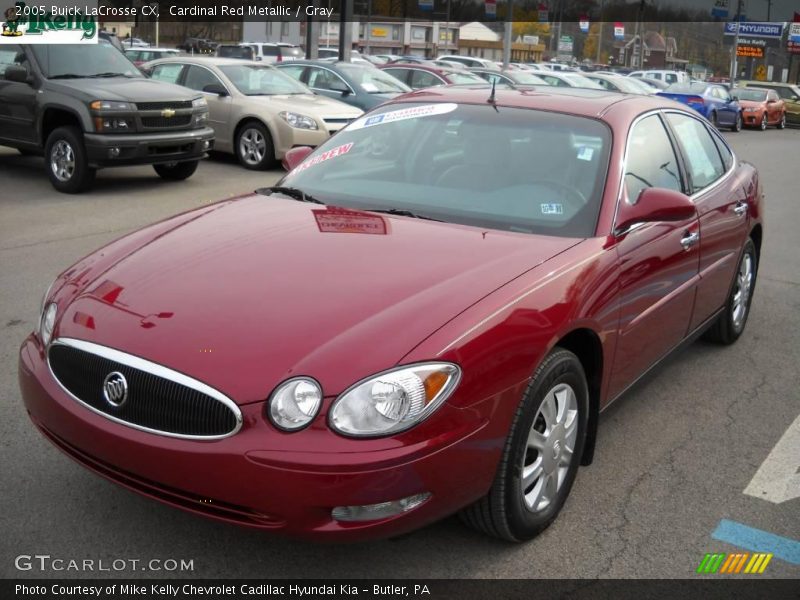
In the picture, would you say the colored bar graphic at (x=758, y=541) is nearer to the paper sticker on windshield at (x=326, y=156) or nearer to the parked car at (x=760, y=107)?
the paper sticker on windshield at (x=326, y=156)

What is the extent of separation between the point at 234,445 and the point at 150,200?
319 inches

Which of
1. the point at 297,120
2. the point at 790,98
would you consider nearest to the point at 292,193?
the point at 297,120

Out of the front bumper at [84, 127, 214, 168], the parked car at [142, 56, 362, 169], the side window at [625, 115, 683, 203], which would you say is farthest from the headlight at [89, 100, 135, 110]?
the side window at [625, 115, 683, 203]

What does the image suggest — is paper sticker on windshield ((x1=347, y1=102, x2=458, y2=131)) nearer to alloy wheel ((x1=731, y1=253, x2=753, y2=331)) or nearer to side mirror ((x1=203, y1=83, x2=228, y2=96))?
alloy wheel ((x1=731, y1=253, x2=753, y2=331))

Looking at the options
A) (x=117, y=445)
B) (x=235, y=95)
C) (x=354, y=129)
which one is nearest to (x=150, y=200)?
(x=235, y=95)

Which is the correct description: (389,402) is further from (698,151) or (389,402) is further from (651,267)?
(698,151)

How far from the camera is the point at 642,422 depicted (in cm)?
448

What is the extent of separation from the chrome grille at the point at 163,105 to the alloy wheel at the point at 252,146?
201 cm

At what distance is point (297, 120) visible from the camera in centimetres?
1284

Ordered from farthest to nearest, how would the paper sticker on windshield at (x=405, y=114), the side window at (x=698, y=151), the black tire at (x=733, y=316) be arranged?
the black tire at (x=733, y=316) → the side window at (x=698, y=151) → the paper sticker on windshield at (x=405, y=114)

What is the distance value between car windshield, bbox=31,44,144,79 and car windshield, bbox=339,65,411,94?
5248 mm

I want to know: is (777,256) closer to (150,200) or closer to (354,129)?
(354,129)

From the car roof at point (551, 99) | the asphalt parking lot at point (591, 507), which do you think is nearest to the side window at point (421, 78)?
the asphalt parking lot at point (591, 507)

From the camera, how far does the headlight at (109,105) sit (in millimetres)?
10180
